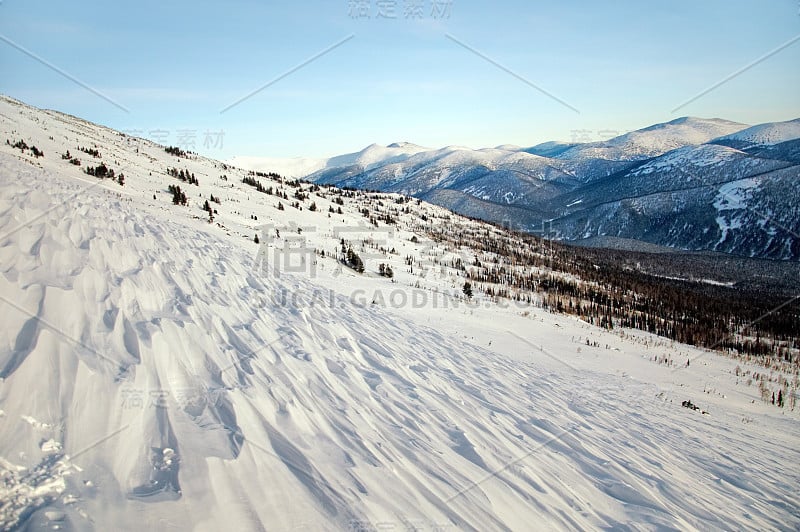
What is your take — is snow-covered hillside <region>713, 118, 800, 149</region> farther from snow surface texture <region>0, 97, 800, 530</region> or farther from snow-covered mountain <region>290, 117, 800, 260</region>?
snow surface texture <region>0, 97, 800, 530</region>

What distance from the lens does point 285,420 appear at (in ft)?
11.5

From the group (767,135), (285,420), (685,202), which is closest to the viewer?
(285,420)

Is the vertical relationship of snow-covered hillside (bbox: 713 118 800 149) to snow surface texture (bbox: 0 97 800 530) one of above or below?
Answer: above

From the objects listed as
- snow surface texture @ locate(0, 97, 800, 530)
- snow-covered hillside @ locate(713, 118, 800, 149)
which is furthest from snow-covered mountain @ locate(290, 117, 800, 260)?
snow surface texture @ locate(0, 97, 800, 530)

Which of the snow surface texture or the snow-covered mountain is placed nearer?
the snow surface texture

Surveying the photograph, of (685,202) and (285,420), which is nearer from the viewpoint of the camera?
(285,420)

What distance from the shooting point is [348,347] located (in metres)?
6.28

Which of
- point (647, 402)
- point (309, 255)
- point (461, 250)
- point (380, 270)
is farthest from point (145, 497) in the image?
point (461, 250)

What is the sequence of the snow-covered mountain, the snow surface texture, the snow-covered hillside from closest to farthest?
the snow surface texture, the snow-covered mountain, the snow-covered hillside

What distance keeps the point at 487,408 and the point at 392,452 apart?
2431 mm

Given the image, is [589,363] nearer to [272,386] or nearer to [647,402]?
[647,402]

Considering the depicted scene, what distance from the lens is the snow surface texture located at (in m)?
2.44

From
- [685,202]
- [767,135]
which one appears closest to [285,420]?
[685,202]

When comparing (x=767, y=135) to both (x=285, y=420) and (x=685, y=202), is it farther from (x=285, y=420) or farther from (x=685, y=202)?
(x=285, y=420)
